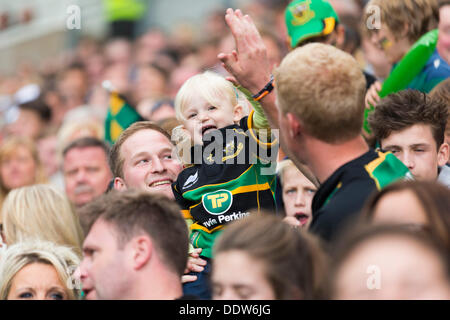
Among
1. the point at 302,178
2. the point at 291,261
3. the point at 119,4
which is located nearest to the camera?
the point at 291,261

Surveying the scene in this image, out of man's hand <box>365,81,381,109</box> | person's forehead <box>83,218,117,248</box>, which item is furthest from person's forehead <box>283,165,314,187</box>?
person's forehead <box>83,218,117,248</box>

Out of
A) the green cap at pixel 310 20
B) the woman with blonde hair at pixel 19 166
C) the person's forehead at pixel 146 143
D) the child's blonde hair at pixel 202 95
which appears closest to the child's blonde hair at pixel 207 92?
the child's blonde hair at pixel 202 95

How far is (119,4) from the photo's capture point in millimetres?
14227

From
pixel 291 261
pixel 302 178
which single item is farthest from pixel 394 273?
pixel 302 178

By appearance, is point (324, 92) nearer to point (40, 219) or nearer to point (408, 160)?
point (408, 160)

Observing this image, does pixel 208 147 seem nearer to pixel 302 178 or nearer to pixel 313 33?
pixel 302 178

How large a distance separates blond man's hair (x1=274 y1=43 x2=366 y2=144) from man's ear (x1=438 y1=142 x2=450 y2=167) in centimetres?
144

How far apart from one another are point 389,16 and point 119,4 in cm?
956

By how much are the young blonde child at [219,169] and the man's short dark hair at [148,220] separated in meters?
0.91

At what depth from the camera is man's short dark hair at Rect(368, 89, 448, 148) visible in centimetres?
441

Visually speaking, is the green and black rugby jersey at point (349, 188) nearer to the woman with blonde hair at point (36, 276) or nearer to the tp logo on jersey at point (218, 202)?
the tp logo on jersey at point (218, 202)

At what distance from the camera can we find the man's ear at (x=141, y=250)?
10.6 ft

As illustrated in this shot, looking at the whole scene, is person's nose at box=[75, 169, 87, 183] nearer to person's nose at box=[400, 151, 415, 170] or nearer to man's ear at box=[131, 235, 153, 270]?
person's nose at box=[400, 151, 415, 170]

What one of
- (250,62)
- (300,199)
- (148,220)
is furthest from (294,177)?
(148,220)
